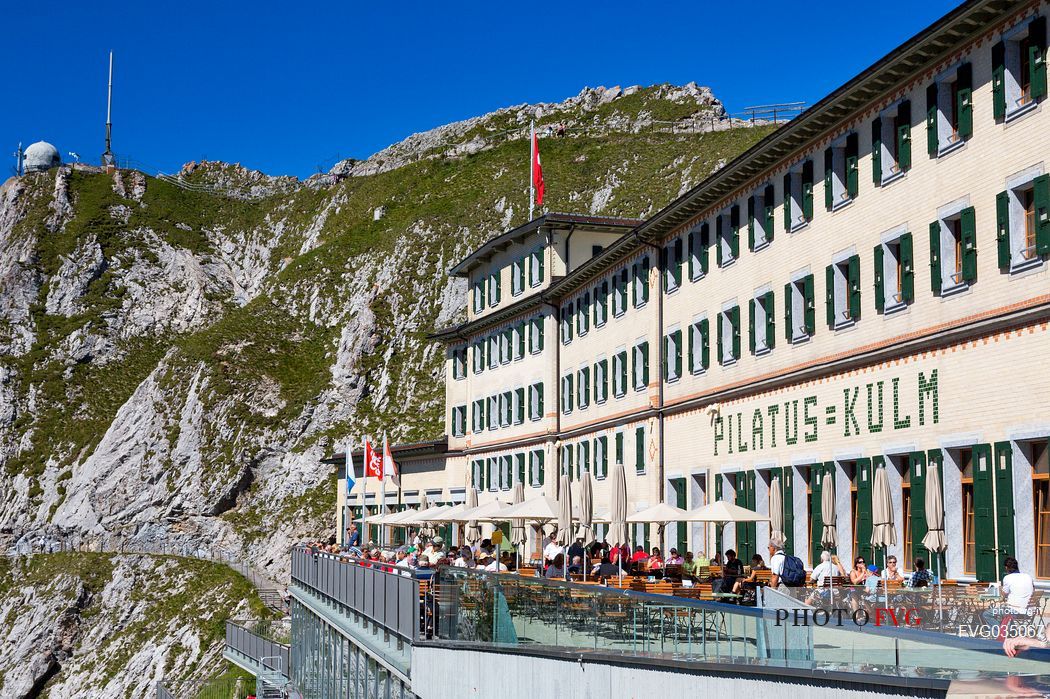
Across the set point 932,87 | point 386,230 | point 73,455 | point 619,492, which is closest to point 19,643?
point 73,455

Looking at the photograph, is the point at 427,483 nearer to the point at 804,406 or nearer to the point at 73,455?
the point at 804,406

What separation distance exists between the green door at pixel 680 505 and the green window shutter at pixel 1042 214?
19.5 metres

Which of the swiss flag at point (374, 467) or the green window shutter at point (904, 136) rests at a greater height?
the green window shutter at point (904, 136)

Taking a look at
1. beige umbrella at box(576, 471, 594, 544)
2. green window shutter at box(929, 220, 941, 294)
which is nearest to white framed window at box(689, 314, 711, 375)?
beige umbrella at box(576, 471, 594, 544)

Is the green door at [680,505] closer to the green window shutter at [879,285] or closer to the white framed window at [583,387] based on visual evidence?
the white framed window at [583,387]

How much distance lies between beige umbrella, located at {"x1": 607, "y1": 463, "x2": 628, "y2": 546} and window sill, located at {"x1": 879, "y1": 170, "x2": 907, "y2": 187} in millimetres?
9635

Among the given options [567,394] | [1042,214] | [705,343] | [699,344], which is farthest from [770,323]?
[567,394]

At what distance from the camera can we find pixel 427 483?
7262 cm

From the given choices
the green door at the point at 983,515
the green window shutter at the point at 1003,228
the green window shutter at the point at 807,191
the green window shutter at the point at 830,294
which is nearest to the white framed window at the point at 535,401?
the green window shutter at the point at 807,191

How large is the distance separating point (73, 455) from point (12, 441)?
7.95 meters

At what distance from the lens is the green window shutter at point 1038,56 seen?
24391 mm

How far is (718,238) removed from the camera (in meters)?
40.5

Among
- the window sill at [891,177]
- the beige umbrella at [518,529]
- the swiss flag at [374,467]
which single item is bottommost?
the beige umbrella at [518,529]

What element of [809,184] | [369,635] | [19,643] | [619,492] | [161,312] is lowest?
[19,643]
